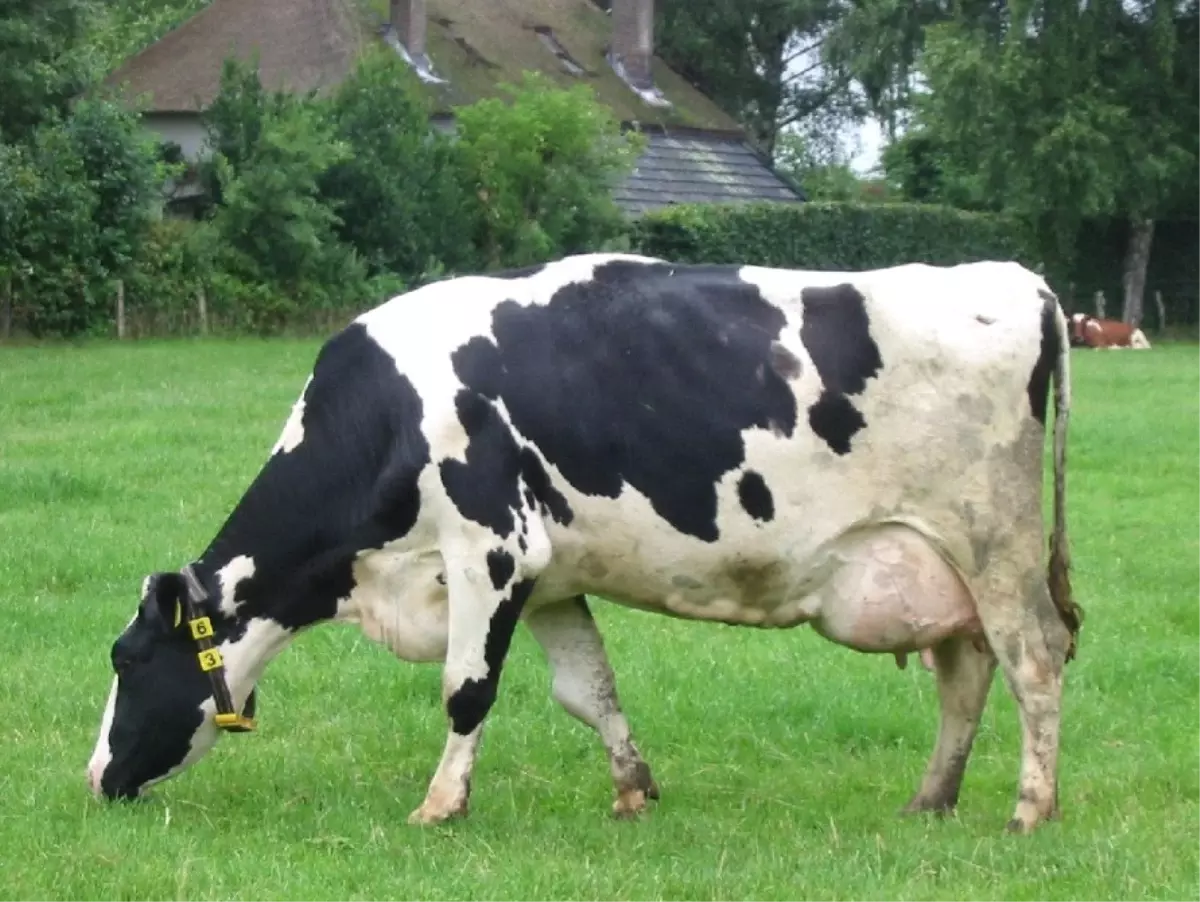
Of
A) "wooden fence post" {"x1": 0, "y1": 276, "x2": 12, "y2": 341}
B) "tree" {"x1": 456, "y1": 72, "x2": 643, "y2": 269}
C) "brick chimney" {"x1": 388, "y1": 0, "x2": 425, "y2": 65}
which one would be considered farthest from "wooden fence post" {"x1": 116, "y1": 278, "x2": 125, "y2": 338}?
"brick chimney" {"x1": 388, "y1": 0, "x2": 425, "y2": 65}

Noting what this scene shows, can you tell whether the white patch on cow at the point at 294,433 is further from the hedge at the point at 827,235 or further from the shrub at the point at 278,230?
the hedge at the point at 827,235

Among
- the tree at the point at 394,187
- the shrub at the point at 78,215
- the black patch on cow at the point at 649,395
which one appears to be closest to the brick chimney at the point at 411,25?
the tree at the point at 394,187

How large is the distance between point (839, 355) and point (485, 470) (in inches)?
51.5

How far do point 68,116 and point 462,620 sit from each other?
3219 cm

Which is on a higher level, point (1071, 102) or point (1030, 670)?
point (1030, 670)

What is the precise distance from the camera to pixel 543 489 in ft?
23.1

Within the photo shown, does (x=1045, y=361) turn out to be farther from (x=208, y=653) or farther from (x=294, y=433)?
(x=208, y=653)

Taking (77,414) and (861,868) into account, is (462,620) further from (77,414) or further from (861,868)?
(77,414)

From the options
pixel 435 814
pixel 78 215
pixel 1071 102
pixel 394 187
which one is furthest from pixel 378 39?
pixel 435 814

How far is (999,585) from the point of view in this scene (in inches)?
274

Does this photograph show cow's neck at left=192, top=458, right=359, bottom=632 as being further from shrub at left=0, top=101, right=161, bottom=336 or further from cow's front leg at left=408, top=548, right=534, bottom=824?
shrub at left=0, top=101, right=161, bottom=336

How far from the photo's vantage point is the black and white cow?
6.95 metres

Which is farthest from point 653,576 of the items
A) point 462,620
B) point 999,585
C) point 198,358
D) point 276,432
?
point 198,358

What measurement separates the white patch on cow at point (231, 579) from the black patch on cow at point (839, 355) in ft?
7.06
